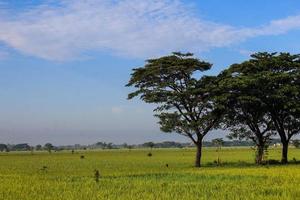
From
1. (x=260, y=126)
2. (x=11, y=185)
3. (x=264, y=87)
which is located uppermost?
(x=264, y=87)

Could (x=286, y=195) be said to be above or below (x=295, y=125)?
below

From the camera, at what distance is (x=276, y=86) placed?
5338 cm

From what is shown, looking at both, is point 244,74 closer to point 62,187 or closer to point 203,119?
point 203,119

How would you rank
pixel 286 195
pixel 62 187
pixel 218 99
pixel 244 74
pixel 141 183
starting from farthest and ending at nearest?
pixel 244 74 < pixel 218 99 < pixel 141 183 < pixel 62 187 < pixel 286 195

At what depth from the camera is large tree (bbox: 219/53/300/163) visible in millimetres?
51656

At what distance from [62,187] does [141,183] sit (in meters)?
4.55

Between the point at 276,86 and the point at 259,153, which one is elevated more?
the point at 276,86

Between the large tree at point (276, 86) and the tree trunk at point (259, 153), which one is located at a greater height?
the large tree at point (276, 86)

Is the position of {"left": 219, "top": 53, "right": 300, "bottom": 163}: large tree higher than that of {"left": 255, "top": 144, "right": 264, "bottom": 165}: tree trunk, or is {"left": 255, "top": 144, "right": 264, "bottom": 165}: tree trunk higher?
{"left": 219, "top": 53, "right": 300, "bottom": 163}: large tree

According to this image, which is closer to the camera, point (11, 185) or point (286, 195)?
point (286, 195)

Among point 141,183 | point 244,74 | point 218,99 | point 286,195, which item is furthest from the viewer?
point 244,74

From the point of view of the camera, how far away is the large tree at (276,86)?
5166cm

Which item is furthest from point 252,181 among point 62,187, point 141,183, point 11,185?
point 11,185

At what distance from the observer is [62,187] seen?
28.2 m
